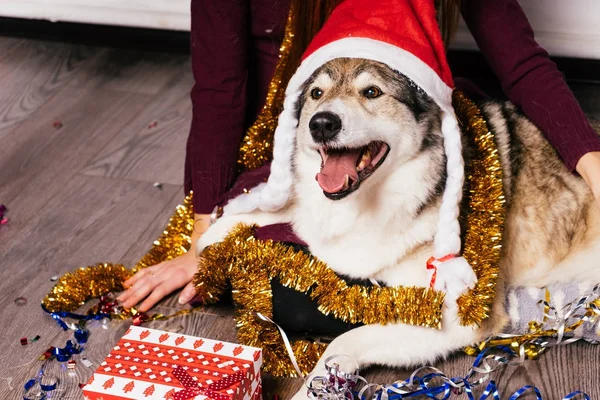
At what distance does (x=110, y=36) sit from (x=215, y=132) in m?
2.02

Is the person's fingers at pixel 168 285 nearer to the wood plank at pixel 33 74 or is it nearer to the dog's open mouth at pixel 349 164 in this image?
the dog's open mouth at pixel 349 164

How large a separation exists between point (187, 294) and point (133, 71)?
1.88 m

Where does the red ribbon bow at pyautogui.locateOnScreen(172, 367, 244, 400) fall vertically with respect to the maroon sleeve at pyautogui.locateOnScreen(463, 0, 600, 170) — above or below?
below

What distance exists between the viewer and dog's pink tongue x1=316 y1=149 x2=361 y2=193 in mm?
1684

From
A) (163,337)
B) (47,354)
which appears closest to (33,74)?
(47,354)

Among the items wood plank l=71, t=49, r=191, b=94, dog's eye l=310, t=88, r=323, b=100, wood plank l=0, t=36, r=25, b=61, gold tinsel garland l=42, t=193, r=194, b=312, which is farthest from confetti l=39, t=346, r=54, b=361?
wood plank l=0, t=36, r=25, b=61

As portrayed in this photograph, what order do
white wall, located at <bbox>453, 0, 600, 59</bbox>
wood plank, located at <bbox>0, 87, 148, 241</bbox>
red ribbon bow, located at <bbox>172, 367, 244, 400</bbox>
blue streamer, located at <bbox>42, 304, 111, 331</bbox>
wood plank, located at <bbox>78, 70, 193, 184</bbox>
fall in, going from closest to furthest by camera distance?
red ribbon bow, located at <bbox>172, 367, 244, 400</bbox> < blue streamer, located at <bbox>42, 304, 111, 331</bbox> < wood plank, located at <bbox>0, 87, 148, 241</bbox> < wood plank, located at <bbox>78, 70, 193, 184</bbox> < white wall, located at <bbox>453, 0, 600, 59</bbox>

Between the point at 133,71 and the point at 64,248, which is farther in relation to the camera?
the point at 133,71

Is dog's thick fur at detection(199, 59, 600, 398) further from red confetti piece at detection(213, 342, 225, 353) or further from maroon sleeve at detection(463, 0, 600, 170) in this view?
red confetti piece at detection(213, 342, 225, 353)

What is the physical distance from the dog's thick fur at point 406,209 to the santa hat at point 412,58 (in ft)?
0.13

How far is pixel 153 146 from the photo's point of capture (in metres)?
3.06

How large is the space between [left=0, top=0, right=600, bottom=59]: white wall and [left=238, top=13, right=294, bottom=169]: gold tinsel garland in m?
1.26

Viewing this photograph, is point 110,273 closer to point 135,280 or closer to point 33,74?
point 135,280

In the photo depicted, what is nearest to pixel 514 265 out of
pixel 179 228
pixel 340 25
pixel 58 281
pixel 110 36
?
pixel 340 25
